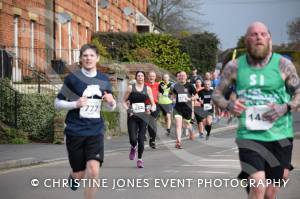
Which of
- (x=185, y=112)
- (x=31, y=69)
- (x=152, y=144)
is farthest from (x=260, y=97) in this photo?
(x=31, y=69)

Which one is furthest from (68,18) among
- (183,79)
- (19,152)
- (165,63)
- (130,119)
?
(130,119)

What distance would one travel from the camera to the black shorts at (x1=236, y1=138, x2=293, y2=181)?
250 inches

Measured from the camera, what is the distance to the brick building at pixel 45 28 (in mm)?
23950

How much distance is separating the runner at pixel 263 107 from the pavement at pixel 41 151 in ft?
20.1

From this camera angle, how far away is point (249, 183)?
6.38 meters

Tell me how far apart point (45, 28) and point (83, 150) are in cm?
2066

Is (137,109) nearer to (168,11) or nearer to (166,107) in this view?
(166,107)

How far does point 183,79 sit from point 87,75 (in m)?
10.7

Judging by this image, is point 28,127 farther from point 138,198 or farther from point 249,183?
point 249,183

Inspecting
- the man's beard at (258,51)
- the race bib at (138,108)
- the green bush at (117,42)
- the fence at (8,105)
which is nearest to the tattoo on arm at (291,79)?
the man's beard at (258,51)

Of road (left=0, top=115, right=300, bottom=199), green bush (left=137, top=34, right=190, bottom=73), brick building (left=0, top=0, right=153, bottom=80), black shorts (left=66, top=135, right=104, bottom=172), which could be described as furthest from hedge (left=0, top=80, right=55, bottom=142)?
green bush (left=137, top=34, right=190, bottom=73)

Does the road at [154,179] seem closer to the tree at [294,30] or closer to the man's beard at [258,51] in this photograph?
the man's beard at [258,51]

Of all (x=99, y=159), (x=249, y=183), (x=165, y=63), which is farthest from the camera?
(x=165, y=63)

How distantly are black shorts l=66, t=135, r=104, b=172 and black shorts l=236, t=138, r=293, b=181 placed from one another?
215 centimetres
